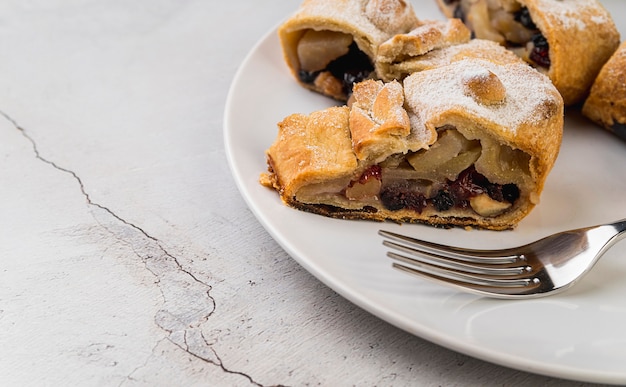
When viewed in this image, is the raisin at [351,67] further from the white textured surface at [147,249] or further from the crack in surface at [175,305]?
the crack in surface at [175,305]

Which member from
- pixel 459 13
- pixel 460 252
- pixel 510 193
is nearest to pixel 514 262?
pixel 460 252

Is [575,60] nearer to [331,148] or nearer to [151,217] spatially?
[331,148]

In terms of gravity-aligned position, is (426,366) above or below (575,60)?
below

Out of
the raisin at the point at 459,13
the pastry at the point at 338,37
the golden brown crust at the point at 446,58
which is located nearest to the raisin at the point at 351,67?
the pastry at the point at 338,37

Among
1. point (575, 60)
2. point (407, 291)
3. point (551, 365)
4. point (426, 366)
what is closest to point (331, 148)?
point (407, 291)

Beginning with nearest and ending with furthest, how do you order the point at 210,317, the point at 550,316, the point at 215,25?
the point at 550,316
the point at 210,317
the point at 215,25
